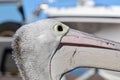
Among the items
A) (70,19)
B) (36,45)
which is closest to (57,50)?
(36,45)

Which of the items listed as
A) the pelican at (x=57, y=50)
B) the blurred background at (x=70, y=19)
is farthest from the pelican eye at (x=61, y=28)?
the blurred background at (x=70, y=19)

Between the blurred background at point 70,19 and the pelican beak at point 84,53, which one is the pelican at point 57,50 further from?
the blurred background at point 70,19

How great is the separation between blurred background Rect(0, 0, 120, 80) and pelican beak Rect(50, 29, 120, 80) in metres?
0.15

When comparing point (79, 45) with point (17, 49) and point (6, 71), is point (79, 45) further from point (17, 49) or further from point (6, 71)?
point (6, 71)

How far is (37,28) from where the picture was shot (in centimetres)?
147

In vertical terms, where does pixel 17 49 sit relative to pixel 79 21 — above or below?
Result: above

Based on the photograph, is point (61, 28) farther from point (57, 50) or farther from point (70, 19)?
point (70, 19)

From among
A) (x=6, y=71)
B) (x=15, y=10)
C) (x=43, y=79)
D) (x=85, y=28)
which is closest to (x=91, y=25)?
(x=85, y=28)

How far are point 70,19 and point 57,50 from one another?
4.03 ft

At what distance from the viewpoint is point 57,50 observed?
4.88 feet

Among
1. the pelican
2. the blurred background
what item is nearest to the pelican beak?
the pelican

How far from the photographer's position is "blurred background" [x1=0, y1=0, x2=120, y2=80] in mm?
2686

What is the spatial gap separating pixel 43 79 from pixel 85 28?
1394 mm

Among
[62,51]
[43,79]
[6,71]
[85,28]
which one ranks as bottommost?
[6,71]
